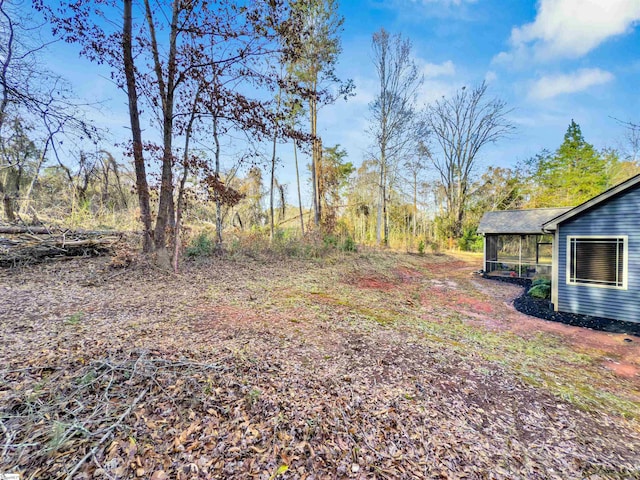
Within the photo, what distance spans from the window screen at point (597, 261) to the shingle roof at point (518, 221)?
513 centimetres

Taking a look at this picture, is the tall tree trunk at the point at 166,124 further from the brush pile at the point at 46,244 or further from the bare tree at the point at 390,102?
the bare tree at the point at 390,102

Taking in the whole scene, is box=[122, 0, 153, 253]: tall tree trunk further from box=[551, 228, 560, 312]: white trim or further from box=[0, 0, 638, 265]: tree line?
box=[551, 228, 560, 312]: white trim

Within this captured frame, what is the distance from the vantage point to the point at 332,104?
11.2 m

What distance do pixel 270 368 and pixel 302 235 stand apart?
30.3ft

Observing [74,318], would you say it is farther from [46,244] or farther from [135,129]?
[135,129]

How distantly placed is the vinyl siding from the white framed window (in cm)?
8

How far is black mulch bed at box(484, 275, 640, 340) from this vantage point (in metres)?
5.16

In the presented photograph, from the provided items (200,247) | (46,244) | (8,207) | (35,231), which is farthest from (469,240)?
(8,207)

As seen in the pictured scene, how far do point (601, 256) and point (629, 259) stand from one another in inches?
16.1

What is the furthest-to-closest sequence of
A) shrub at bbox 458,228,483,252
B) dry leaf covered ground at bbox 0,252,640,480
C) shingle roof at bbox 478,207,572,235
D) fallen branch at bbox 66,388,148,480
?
shrub at bbox 458,228,483,252 → shingle roof at bbox 478,207,572,235 → dry leaf covered ground at bbox 0,252,640,480 → fallen branch at bbox 66,388,148,480

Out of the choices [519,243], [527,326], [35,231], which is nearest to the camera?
[527,326]

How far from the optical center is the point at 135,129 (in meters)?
5.76

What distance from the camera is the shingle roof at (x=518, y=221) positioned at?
1075 centimetres

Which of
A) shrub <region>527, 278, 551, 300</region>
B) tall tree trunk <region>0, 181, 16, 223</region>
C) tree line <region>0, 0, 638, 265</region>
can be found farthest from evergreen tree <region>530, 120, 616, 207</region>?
tall tree trunk <region>0, 181, 16, 223</region>
